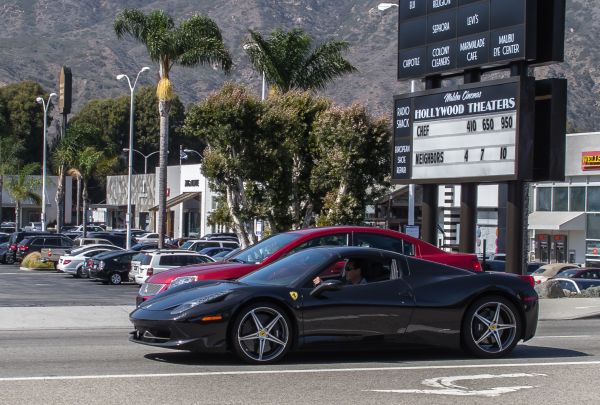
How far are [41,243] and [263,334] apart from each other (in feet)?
147

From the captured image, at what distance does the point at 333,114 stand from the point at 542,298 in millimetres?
11692

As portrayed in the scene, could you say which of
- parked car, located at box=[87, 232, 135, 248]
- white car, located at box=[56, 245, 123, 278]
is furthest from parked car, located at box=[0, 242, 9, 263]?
white car, located at box=[56, 245, 123, 278]

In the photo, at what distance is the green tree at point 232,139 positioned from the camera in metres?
34.0

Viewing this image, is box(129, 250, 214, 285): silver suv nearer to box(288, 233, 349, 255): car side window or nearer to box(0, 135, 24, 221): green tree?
box(288, 233, 349, 255): car side window

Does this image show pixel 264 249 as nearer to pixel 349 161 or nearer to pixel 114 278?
pixel 349 161

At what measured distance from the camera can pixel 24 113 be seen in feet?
341

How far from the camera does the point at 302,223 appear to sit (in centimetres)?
3725

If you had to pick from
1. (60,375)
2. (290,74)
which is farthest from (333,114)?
(60,375)

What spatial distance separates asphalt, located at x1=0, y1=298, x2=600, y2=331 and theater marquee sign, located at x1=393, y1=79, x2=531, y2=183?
3.13 m

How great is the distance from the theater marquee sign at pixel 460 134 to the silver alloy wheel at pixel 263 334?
12.0 metres

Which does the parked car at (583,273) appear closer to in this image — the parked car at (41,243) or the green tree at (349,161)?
the green tree at (349,161)

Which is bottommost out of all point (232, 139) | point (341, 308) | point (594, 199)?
point (341, 308)

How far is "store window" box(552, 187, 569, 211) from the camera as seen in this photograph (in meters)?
56.2

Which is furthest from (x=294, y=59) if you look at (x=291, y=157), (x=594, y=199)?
(x=594, y=199)
